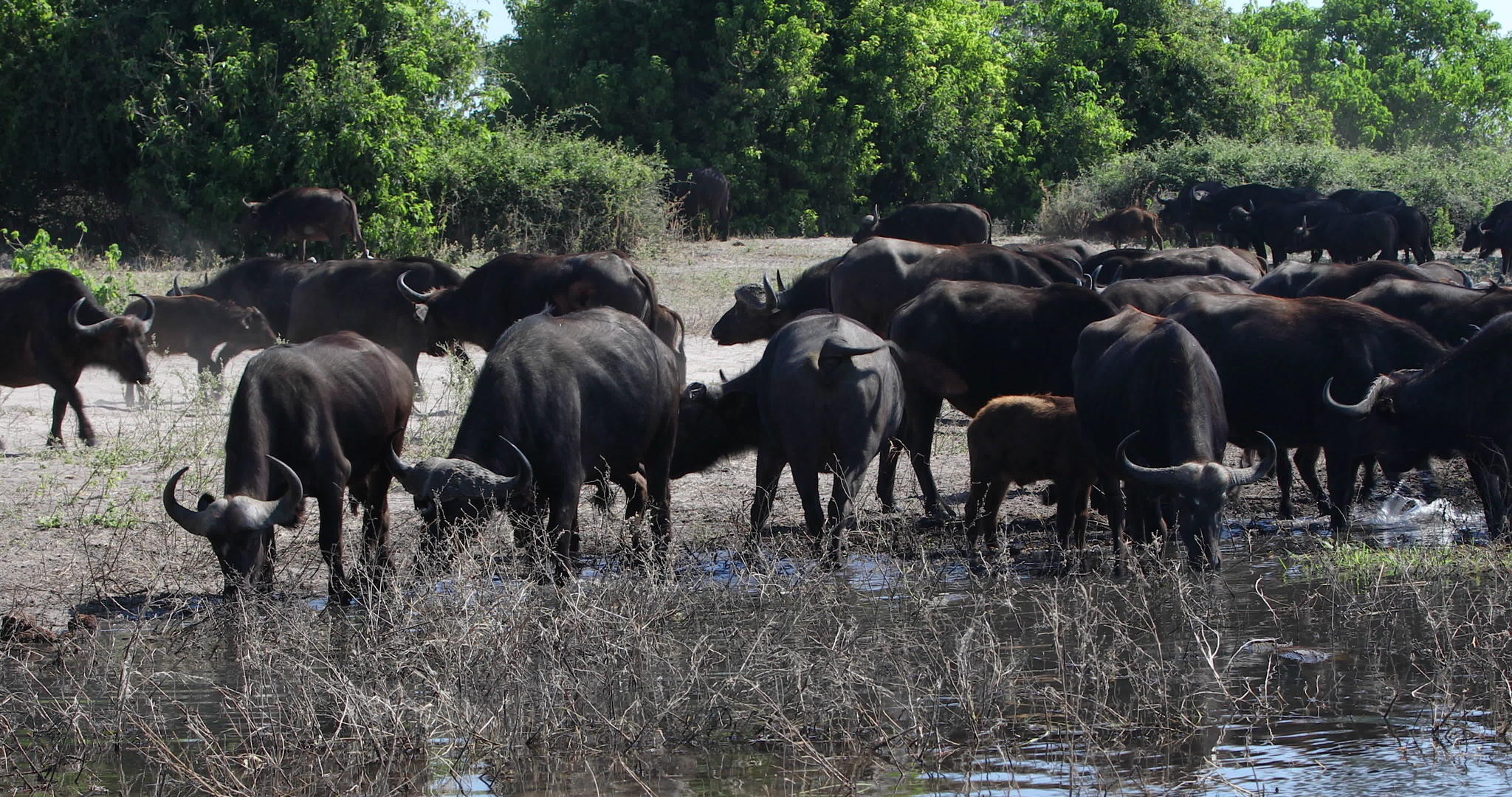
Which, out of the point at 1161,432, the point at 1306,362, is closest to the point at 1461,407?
the point at 1306,362

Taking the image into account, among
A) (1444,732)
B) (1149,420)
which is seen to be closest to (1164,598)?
(1149,420)

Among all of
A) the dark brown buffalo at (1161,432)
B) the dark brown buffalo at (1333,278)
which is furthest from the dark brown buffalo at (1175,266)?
the dark brown buffalo at (1161,432)

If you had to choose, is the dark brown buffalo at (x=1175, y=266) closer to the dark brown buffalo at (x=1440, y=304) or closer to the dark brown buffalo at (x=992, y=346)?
the dark brown buffalo at (x=1440, y=304)

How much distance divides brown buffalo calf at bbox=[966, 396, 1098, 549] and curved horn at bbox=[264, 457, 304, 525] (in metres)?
3.78

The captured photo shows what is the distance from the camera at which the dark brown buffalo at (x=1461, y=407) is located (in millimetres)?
9016

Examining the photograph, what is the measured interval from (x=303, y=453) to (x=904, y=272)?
6.96m

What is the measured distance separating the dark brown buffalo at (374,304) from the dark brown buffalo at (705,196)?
15435mm

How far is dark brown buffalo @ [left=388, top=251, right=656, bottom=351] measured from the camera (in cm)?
1277

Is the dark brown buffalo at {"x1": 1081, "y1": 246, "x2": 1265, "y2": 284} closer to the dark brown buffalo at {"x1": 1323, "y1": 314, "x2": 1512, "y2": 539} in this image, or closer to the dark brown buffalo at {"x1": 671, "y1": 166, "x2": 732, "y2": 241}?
the dark brown buffalo at {"x1": 1323, "y1": 314, "x2": 1512, "y2": 539}

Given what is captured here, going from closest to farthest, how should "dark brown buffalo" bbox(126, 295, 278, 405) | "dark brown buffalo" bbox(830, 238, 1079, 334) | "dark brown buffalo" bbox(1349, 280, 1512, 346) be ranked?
1. "dark brown buffalo" bbox(1349, 280, 1512, 346)
2. "dark brown buffalo" bbox(830, 238, 1079, 334)
3. "dark brown buffalo" bbox(126, 295, 278, 405)

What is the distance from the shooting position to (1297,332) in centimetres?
952

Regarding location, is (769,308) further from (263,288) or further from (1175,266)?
(263,288)

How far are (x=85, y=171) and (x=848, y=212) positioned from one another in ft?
52.7

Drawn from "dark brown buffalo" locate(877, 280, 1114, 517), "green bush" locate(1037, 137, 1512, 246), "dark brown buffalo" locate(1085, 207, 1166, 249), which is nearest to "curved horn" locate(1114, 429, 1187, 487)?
"dark brown buffalo" locate(877, 280, 1114, 517)
